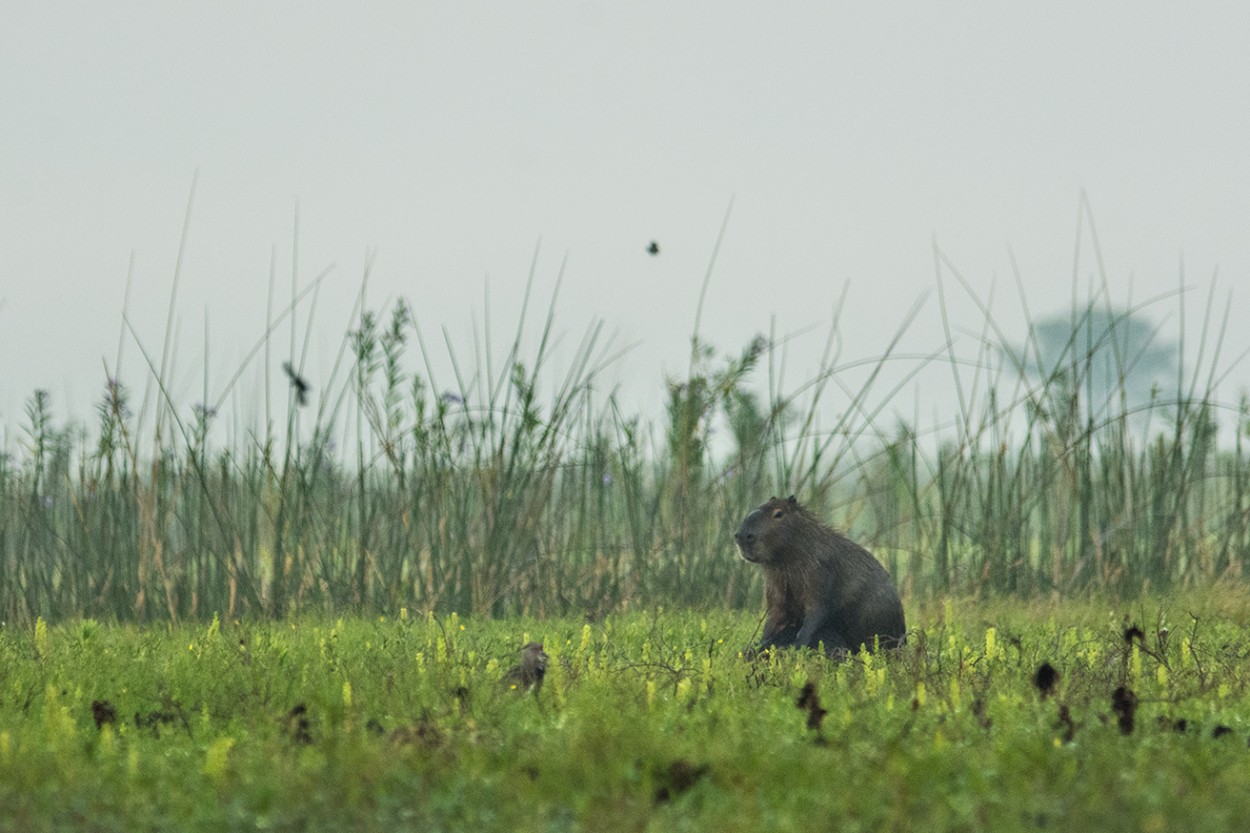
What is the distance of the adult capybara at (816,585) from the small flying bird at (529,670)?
51.4 inches

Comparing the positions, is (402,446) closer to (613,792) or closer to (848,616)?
(848,616)

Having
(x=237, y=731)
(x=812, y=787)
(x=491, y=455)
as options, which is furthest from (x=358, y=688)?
(x=491, y=455)

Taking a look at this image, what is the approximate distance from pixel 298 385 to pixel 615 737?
209 inches

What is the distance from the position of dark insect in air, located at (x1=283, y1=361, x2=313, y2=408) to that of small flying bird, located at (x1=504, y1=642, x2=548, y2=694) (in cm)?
356

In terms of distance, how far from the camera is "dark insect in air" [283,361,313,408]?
8.88 m

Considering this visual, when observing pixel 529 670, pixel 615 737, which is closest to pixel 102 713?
pixel 529 670

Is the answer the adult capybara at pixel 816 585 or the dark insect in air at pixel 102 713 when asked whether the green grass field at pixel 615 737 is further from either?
the adult capybara at pixel 816 585

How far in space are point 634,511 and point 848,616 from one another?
2.80 metres

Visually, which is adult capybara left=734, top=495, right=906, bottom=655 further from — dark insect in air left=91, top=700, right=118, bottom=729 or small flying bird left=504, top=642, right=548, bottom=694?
dark insect in air left=91, top=700, right=118, bottom=729

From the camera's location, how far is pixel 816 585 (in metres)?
6.70

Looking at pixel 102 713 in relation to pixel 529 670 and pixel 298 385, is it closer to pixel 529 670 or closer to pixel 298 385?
pixel 529 670

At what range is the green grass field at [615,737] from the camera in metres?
3.52

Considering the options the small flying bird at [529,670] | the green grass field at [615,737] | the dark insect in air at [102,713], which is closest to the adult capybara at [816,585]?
the green grass field at [615,737]

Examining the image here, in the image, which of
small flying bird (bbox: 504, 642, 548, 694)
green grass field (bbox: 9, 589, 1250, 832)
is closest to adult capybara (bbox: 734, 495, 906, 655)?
green grass field (bbox: 9, 589, 1250, 832)
